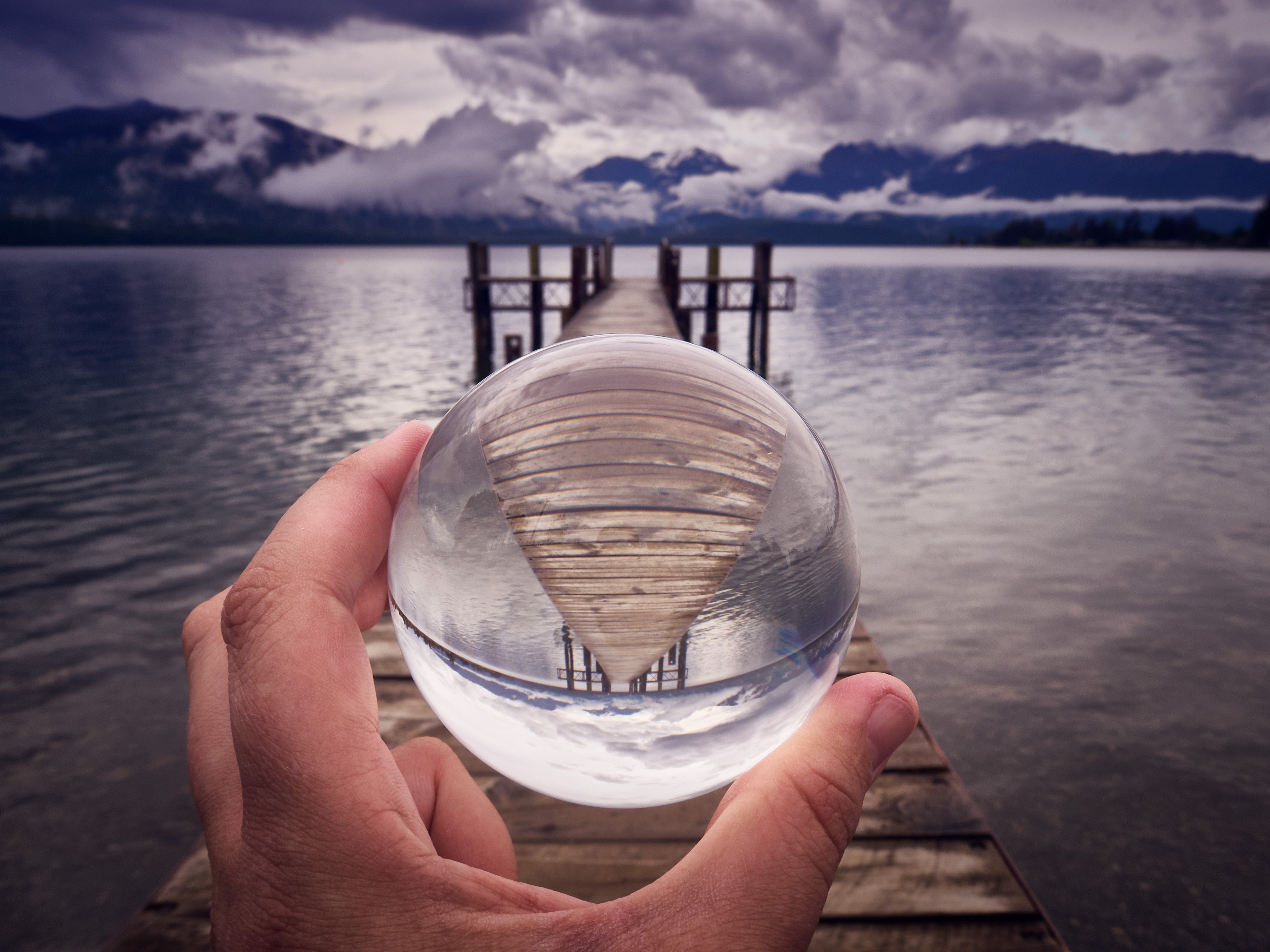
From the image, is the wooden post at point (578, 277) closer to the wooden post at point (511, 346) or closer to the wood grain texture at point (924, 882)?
the wooden post at point (511, 346)

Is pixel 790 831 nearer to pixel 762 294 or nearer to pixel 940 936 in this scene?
pixel 940 936

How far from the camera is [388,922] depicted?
1061 mm

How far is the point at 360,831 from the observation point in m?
1.07

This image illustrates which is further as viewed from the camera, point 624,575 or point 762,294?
point 762,294

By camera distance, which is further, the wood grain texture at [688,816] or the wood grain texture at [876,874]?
the wood grain texture at [688,816]

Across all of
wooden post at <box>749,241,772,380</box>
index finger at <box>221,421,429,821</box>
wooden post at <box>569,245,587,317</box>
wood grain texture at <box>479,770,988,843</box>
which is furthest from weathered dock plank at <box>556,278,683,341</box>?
index finger at <box>221,421,429,821</box>

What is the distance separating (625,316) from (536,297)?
13.0 m

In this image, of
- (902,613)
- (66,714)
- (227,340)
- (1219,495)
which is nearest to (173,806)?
(66,714)

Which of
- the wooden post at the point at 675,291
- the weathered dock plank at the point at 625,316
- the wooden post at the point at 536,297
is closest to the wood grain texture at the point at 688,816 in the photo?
the weathered dock plank at the point at 625,316

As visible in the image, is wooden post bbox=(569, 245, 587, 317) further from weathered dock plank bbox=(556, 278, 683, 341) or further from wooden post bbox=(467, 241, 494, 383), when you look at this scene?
wooden post bbox=(467, 241, 494, 383)

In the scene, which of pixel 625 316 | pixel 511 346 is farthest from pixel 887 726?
pixel 511 346

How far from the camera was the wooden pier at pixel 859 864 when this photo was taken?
93.7 inches

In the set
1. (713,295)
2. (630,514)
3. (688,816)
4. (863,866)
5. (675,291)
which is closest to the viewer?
(630,514)

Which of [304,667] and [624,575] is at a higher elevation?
[624,575]
